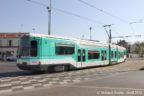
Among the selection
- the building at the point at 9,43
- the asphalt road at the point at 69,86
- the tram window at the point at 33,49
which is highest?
the building at the point at 9,43

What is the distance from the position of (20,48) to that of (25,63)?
4.96 ft

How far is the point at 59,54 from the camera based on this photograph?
13.2m

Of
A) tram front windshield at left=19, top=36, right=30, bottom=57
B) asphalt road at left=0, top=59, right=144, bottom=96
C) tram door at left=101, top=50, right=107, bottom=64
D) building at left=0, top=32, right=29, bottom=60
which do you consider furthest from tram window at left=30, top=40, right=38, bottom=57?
building at left=0, top=32, right=29, bottom=60

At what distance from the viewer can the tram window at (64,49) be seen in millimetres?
13119

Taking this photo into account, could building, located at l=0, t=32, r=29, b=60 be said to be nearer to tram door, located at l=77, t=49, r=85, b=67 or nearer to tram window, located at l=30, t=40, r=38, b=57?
tram door, located at l=77, t=49, r=85, b=67

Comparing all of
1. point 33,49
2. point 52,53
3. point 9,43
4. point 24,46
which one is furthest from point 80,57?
point 9,43

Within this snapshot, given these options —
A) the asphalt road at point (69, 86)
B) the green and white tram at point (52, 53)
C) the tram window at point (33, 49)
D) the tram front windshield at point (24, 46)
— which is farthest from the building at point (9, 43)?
the asphalt road at point (69, 86)

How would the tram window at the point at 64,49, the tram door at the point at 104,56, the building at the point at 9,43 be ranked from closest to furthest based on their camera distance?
the tram window at the point at 64,49 → the tram door at the point at 104,56 → the building at the point at 9,43

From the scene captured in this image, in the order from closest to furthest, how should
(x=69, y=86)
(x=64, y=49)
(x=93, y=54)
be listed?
(x=69, y=86), (x=64, y=49), (x=93, y=54)

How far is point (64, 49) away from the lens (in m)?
13.8

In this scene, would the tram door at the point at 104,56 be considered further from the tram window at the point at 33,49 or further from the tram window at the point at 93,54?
the tram window at the point at 33,49

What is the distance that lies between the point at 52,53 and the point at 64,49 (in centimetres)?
156

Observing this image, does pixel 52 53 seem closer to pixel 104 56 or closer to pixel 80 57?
pixel 80 57

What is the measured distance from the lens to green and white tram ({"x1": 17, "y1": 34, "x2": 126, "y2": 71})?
11.6 m
